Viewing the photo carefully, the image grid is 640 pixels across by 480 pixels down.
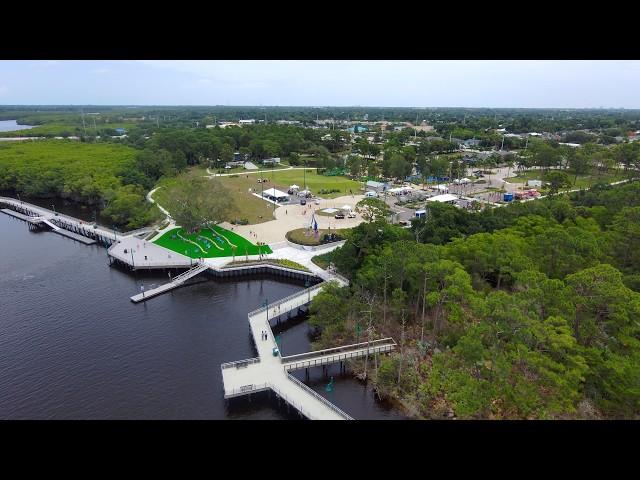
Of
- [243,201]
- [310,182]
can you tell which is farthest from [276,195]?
[310,182]

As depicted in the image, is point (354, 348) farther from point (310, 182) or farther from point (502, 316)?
point (310, 182)

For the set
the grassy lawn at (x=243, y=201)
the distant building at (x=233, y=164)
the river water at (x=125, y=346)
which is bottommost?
the river water at (x=125, y=346)

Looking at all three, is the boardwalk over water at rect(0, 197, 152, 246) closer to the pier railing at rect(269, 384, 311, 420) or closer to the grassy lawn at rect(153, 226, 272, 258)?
the grassy lawn at rect(153, 226, 272, 258)

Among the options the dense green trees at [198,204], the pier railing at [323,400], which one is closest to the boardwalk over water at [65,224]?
the dense green trees at [198,204]

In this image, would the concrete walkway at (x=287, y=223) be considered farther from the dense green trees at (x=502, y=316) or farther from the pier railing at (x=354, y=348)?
the pier railing at (x=354, y=348)

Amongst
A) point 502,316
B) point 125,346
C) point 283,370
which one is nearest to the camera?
point 502,316

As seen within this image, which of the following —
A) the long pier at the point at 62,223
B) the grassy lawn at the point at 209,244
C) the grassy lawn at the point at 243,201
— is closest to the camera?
the grassy lawn at the point at 209,244
